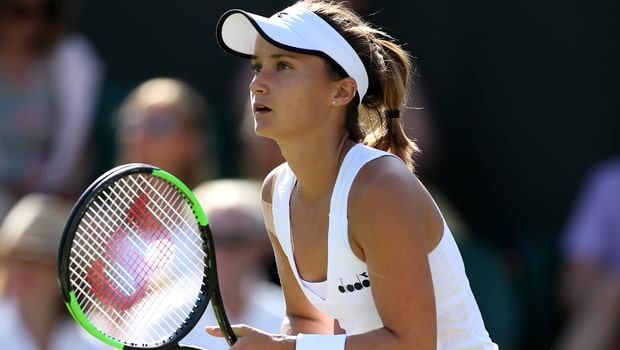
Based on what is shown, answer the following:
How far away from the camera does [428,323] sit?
125 inches

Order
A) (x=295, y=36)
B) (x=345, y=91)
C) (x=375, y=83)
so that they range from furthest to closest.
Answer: (x=375, y=83)
(x=345, y=91)
(x=295, y=36)

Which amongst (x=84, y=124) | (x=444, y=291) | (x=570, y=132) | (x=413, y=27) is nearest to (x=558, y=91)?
(x=570, y=132)

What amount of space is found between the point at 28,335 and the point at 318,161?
6.93 ft

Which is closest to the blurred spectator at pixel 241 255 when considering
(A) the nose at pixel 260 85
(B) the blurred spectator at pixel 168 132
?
(B) the blurred spectator at pixel 168 132

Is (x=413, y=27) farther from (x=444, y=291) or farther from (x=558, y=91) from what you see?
(x=444, y=291)

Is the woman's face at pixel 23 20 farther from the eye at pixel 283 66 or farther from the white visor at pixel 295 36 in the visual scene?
the eye at pixel 283 66

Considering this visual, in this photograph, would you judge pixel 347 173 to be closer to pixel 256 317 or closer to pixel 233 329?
pixel 233 329

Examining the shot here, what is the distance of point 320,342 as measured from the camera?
3.20 meters

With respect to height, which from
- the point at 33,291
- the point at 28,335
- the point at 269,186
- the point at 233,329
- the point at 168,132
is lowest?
the point at 28,335

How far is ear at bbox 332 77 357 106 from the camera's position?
11.0 ft

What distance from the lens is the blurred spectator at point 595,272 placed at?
589cm

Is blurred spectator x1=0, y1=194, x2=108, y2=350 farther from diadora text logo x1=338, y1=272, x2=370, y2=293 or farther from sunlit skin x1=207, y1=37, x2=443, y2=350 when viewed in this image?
diadora text logo x1=338, y1=272, x2=370, y2=293

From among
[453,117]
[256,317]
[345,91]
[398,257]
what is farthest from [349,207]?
[453,117]

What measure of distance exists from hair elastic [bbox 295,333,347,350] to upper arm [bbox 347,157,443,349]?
4 cm
